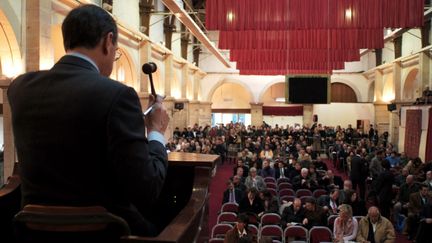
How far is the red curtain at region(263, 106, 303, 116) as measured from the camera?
39.1 meters

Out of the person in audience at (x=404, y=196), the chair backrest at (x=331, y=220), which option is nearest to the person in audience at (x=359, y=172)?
the person in audience at (x=404, y=196)

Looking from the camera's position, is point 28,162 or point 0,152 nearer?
point 28,162

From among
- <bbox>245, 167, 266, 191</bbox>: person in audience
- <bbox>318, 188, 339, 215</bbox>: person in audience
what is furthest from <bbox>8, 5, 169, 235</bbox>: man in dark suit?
<bbox>245, 167, 266, 191</bbox>: person in audience

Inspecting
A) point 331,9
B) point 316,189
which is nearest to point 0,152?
point 316,189

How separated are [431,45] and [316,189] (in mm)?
12687

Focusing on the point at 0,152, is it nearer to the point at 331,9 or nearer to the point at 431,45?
the point at 331,9

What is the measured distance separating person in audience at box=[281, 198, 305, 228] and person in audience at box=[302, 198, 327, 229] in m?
0.15

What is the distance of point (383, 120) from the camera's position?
33.5 meters

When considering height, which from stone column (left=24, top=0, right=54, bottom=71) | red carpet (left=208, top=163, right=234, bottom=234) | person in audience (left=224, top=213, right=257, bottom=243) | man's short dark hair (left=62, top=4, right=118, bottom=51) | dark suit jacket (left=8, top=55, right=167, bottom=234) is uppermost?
stone column (left=24, top=0, right=54, bottom=71)

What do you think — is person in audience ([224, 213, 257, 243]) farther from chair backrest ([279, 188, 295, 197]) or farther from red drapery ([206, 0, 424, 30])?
red drapery ([206, 0, 424, 30])

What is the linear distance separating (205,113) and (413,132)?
62.9ft

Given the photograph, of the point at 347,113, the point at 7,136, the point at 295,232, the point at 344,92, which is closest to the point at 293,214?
the point at 295,232

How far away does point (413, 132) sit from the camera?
22469mm

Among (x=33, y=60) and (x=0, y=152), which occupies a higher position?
(x=33, y=60)
